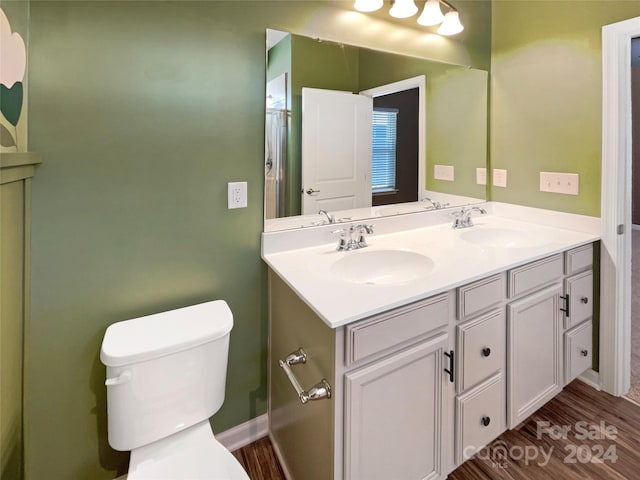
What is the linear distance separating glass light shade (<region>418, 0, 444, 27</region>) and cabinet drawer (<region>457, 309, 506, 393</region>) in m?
1.43

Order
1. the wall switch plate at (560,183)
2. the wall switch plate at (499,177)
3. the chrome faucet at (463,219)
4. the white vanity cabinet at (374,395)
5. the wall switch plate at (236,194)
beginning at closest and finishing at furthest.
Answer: the white vanity cabinet at (374,395), the wall switch plate at (236,194), the wall switch plate at (560,183), the chrome faucet at (463,219), the wall switch plate at (499,177)

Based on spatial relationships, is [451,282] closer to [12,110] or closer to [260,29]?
[260,29]

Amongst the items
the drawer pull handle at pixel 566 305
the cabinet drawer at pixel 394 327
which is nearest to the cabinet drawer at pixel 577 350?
the drawer pull handle at pixel 566 305

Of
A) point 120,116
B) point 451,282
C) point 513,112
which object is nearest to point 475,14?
point 513,112

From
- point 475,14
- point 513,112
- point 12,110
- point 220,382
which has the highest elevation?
point 475,14

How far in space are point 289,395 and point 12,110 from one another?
1249mm

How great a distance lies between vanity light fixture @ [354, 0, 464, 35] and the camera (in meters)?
1.61

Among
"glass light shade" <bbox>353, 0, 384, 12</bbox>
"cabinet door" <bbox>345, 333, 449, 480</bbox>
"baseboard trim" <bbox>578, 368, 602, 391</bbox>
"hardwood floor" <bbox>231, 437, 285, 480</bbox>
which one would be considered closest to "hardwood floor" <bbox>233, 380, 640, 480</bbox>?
"hardwood floor" <bbox>231, 437, 285, 480</bbox>

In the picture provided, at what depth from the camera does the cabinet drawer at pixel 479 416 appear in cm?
132

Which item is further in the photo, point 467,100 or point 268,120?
point 467,100

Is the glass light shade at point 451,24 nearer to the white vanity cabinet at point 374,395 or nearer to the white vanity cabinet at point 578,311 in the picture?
the white vanity cabinet at point 578,311

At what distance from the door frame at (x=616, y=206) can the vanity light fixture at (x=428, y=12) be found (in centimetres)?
68

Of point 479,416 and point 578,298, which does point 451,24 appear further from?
point 479,416

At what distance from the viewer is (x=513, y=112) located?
2113 mm
